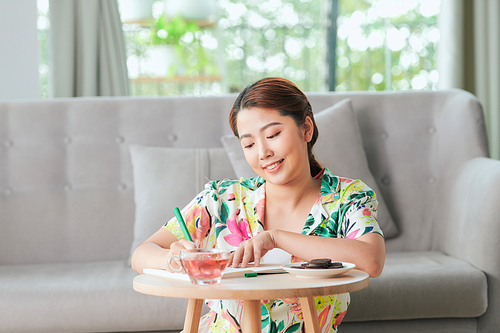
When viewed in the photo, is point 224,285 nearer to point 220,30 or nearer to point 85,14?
point 85,14

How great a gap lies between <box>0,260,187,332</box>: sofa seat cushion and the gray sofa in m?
0.09

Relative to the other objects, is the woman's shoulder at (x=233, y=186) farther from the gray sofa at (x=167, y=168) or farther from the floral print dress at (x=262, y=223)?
the gray sofa at (x=167, y=168)

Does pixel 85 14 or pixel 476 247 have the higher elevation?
pixel 85 14

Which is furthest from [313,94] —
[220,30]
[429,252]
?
[220,30]

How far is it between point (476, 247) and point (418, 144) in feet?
1.84

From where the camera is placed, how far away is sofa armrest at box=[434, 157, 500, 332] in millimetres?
1609

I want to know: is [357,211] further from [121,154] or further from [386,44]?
[386,44]

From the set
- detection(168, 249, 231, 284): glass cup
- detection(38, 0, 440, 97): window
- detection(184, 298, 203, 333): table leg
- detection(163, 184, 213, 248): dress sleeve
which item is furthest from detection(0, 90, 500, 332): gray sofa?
detection(38, 0, 440, 97): window

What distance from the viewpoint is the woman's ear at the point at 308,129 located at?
1.23m

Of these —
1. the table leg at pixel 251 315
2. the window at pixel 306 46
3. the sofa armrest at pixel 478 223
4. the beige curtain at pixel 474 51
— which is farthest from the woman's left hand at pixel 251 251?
the window at pixel 306 46

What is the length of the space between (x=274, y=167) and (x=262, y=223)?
157mm

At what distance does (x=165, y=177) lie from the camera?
1.86 metres

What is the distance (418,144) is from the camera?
208 centimetres

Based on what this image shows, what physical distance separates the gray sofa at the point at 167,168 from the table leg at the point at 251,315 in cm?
89
